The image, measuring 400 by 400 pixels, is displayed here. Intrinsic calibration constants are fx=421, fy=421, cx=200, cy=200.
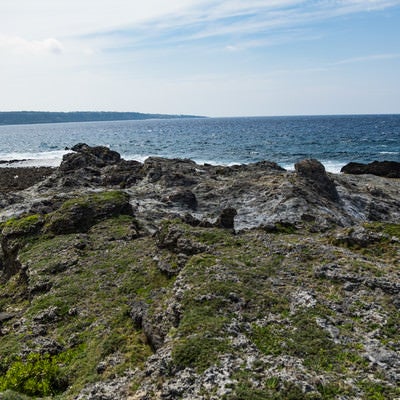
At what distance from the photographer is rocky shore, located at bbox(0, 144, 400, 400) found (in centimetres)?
1007

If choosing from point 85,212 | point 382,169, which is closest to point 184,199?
point 85,212

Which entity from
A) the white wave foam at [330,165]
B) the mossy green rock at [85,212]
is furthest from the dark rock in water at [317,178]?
the white wave foam at [330,165]

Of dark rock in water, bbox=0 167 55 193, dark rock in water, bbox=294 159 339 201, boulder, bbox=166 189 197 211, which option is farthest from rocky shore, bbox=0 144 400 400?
dark rock in water, bbox=0 167 55 193

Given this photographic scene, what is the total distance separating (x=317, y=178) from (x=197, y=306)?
2195 centimetres

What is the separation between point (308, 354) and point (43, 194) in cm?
2807

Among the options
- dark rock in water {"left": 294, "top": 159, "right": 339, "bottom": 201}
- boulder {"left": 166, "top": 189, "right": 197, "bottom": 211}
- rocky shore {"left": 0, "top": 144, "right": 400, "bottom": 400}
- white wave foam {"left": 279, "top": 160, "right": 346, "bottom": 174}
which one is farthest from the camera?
white wave foam {"left": 279, "top": 160, "right": 346, "bottom": 174}

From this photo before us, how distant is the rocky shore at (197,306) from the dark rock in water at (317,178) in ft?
15.1

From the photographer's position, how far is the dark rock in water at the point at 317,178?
101 ft

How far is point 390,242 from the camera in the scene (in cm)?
1728

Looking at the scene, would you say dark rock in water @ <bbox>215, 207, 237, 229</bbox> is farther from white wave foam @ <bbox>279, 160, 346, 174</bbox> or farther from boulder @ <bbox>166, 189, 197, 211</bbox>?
white wave foam @ <bbox>279, 160, 346, 174</bbox>

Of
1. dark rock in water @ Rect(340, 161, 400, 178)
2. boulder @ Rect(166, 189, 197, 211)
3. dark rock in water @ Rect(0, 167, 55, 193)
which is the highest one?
boulder @ Rect(166, 189, 197, 211)

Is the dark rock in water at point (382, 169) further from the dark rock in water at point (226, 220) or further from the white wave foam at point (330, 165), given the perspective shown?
the dark rock in water at point (226, 220)

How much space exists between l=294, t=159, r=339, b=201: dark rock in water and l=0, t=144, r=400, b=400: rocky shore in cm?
461

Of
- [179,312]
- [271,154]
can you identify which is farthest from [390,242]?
[271,154]
